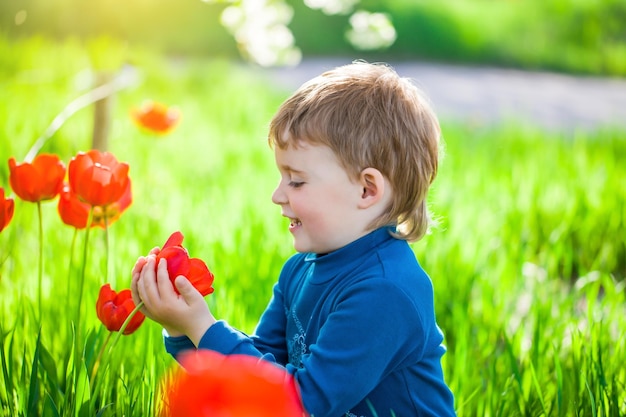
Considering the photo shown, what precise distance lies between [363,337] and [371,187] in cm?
26

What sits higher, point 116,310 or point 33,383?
point 116,310

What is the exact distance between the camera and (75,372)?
1.31 meters

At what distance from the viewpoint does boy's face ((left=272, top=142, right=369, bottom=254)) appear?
133cm

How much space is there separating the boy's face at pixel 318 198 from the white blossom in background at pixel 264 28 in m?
0.91

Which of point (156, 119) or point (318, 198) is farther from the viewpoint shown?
point (156, 119)

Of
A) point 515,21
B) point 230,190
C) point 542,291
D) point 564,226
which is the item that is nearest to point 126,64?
point 230,190

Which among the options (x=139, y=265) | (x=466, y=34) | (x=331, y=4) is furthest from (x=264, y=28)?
(x=466, y=34)

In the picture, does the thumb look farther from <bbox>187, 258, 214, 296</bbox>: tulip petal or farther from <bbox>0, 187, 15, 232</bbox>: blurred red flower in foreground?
<bbox>0, 187, 15, 232</bbox>: blurred red flower in foreground

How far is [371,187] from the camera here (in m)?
1.36

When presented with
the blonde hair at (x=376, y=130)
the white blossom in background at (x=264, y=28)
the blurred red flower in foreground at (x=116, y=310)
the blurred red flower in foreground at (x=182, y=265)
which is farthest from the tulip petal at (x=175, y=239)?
the white blossom in background at (x=264, y=28)

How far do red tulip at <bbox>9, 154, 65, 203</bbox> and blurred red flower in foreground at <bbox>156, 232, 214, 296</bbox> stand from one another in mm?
370

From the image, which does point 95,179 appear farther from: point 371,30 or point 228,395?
point 371,30

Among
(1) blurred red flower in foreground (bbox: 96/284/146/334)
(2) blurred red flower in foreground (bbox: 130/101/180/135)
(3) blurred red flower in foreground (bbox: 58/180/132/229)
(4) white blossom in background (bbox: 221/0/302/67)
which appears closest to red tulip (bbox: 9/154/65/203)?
(3) blurred red flower in foreground (bbox: 58/180/132/229)

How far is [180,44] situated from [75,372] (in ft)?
28.9
